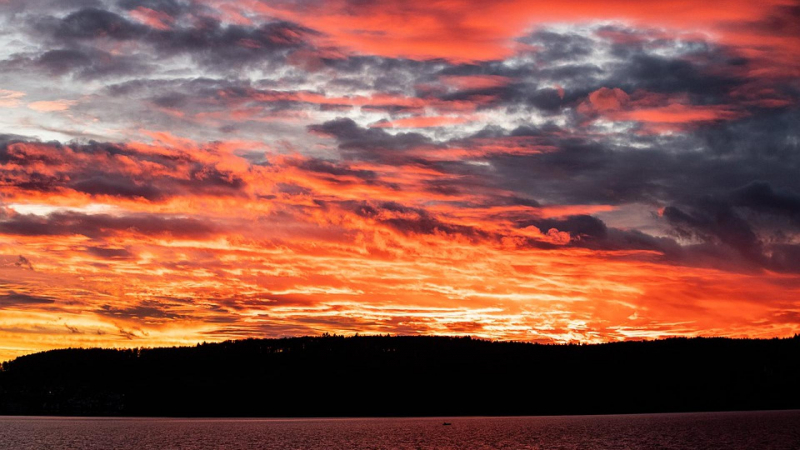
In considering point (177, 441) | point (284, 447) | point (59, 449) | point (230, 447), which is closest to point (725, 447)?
point (284, 447)

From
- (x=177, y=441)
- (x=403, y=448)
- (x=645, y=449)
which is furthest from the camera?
(x=177, y=441)

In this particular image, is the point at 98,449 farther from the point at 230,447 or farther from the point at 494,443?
the point at 494,443

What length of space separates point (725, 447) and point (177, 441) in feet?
415

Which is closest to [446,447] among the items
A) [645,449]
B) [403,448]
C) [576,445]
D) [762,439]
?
[403,448]

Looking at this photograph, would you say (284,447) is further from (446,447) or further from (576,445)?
(576,445)

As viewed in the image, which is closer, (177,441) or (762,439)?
(762,439)

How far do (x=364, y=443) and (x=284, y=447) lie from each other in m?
20.9

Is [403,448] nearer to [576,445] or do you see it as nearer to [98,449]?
[576,445]

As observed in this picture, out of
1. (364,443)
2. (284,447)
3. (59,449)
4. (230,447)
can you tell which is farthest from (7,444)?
(364,443)

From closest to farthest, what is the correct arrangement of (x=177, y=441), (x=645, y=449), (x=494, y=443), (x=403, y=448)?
(x=645, y=449)
(x=403, y=448)
(x=494, y=443)
(x=177, y=441)

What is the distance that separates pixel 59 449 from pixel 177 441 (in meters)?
31.1

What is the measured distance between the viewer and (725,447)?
6230 inches

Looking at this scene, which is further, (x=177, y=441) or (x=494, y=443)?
(x=177, y=441)

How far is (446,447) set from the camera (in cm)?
17688
